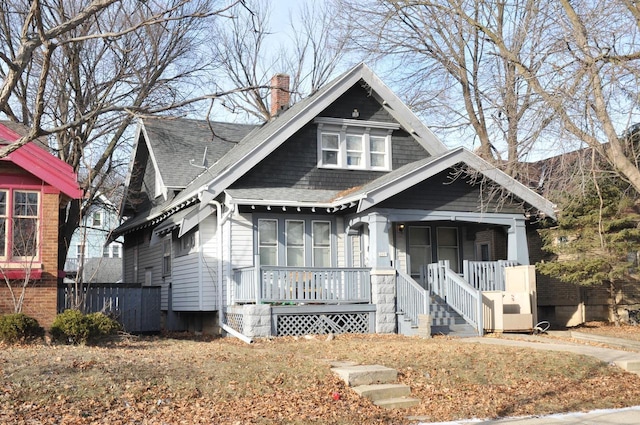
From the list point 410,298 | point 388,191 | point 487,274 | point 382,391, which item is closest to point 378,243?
point 388,191

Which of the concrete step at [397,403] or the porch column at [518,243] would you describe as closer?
the concrete step at [397,403]

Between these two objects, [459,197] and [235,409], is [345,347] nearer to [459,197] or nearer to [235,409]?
[235,409]

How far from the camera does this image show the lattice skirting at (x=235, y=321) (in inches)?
718

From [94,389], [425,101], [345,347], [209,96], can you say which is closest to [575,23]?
[209,96]

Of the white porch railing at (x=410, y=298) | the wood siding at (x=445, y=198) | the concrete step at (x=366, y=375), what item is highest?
the wood siding at (x=445, y=198)

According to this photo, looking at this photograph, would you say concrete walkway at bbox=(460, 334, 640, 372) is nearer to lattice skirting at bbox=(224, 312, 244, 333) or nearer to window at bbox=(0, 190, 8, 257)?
lattice skirting at bbox=(224, 312, 244, 333)

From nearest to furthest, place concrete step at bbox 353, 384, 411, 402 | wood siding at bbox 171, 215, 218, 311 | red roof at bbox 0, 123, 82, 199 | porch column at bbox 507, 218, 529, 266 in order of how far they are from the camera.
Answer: concrete step at bbox 353, 384, 411, 402 < red roof at bbox 0, 123, 82, 199 < wood siding at bbox 171, 215, 218, 311 < porch column at bbox 507, 218, 529, 266

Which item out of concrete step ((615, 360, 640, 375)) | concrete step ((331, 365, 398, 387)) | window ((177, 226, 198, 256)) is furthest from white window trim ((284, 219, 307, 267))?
concrete step ((615, 360, 640, 375))

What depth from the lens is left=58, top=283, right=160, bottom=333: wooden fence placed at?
19984mm

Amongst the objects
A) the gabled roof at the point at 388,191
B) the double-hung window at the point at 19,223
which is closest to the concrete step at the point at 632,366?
the gabled roof at the point at 388,191

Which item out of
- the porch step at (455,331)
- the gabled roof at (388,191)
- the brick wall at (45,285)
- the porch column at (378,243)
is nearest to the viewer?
the brick wall at (45,285)

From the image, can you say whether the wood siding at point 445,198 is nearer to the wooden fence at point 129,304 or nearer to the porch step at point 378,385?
the wooden fence at point 129,304

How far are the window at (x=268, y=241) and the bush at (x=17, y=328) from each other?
277 inches

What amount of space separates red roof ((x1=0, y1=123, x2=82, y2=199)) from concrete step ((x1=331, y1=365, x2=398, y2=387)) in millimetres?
8192
